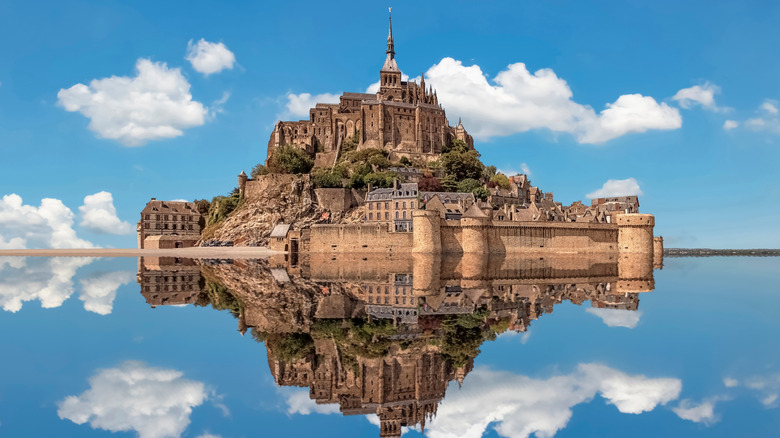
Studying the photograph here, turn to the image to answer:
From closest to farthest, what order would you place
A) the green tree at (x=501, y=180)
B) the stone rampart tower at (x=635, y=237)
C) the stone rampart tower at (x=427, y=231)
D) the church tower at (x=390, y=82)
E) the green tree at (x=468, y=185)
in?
the stone rampart tower at (x=427, y=231)
the stone rampart tower at (x=635, y=237)
the green tree at (x=468, y=185)
the green tree at (x=501, y=180)
the church tower at (x=390, y=82)

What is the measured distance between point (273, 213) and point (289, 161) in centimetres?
1047

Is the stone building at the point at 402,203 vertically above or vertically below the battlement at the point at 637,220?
above

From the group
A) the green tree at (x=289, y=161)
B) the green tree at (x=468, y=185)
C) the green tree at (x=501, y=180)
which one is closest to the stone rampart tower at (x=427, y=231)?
the green tree at (x=468, y=185)

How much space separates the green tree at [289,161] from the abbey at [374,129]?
2753 millimetres

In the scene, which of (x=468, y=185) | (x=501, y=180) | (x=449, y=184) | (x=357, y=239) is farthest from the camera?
(x=501, y=180)

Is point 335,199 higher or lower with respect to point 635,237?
higher

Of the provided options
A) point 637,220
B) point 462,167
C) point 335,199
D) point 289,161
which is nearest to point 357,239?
point 335,199

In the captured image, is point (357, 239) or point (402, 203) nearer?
point (357, 239)

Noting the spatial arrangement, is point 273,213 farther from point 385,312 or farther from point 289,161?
point 385,312

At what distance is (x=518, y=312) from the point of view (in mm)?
20281

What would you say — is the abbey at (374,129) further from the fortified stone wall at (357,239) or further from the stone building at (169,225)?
the fortified stone wall at (357,239)

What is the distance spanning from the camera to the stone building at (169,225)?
7350cm

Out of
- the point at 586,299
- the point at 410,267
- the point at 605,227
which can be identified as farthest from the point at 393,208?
the point at 586,299

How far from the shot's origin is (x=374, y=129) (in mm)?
77438
